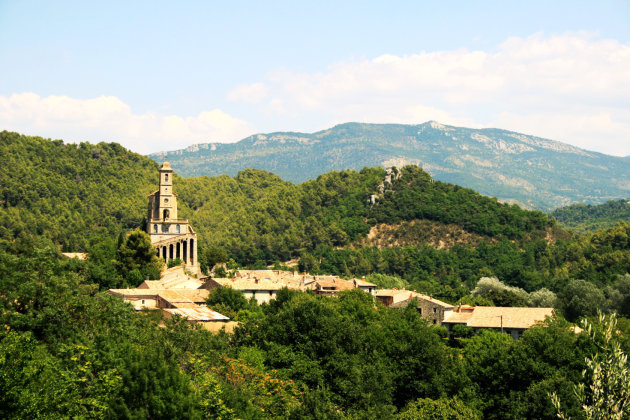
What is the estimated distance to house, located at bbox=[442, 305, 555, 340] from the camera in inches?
2670

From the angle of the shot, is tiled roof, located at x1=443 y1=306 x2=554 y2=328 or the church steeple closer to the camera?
tiled roof, located at x1=443 y1=306 x2=554 y2=328

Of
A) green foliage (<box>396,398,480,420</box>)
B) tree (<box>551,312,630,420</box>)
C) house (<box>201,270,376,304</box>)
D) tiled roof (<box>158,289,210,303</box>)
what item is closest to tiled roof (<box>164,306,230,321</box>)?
tiled roof (<box>158,289,210,303</box>)

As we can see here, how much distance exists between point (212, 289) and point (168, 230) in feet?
75.8

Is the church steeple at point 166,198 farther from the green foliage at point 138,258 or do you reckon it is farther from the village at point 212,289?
the green foliage at point 138,258

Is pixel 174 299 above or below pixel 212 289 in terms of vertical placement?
above

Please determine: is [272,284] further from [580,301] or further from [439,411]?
[439,411]

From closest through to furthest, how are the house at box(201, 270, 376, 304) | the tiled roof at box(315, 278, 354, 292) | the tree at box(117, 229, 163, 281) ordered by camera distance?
the tree at box(117, 229, 163, 281) < the house at box(201, 270, 376, 304) < the tiled roof at box(315, 278, 354, 292)

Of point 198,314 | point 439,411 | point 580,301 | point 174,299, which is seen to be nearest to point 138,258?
point 174,299

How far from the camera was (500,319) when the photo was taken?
228ft

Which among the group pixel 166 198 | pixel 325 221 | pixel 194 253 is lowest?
pixel 325 221

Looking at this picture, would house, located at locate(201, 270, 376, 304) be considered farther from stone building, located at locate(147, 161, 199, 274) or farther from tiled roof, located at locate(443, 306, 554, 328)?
tiled roof, located at locate(443, 306, 554, 328)

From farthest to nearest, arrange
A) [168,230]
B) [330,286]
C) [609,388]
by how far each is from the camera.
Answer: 1. [168,230]
2. [330,286]
3. [609,388]

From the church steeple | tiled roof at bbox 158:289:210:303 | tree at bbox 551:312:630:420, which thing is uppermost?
the church steeple

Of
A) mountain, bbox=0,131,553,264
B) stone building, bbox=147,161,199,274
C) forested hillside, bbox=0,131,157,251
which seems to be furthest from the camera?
mountain, bbox=0,131,553,264
